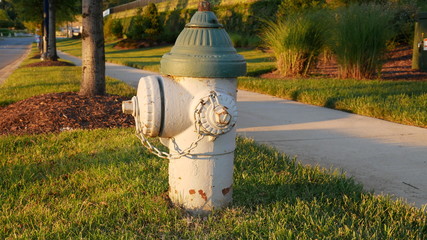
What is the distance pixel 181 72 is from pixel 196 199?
0.81 m

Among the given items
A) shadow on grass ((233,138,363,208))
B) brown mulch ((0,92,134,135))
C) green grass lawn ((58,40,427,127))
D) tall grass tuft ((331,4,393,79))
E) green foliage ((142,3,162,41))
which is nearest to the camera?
shadow on grass ((233,138,363,208))

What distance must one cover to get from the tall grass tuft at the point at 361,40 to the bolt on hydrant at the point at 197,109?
7333 millimetres

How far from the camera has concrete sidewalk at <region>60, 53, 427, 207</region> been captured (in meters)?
3.70

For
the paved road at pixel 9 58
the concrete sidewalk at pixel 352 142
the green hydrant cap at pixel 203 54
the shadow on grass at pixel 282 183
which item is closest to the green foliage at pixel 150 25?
the paved road at pixel 9 58

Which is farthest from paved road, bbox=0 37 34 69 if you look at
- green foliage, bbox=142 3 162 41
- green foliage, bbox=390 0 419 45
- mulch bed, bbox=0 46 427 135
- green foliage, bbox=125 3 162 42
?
green foliage, bbox=390 0 419 45

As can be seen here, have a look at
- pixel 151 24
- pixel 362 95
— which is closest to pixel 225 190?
pixel 362 95

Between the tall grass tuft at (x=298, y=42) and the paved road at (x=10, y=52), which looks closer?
the tall grass tuft at (x=298, y=42)

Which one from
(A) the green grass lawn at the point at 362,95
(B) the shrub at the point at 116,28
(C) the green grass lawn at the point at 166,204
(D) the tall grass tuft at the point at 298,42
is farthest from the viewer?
(B) the shrub at the point at 116,28

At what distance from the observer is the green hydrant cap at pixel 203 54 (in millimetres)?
2746

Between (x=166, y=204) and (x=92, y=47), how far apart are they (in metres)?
4.72

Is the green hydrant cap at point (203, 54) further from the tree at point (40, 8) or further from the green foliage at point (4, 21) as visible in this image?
the green foliage at point (4, 21)

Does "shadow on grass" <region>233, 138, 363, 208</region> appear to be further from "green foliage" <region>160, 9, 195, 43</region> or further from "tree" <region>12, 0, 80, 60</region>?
"green foliage" <region>160, 9, 195, 43</region>

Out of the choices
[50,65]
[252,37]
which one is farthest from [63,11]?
[252,37]

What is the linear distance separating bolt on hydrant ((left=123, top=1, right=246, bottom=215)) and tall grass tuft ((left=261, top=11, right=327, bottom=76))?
8.37m
